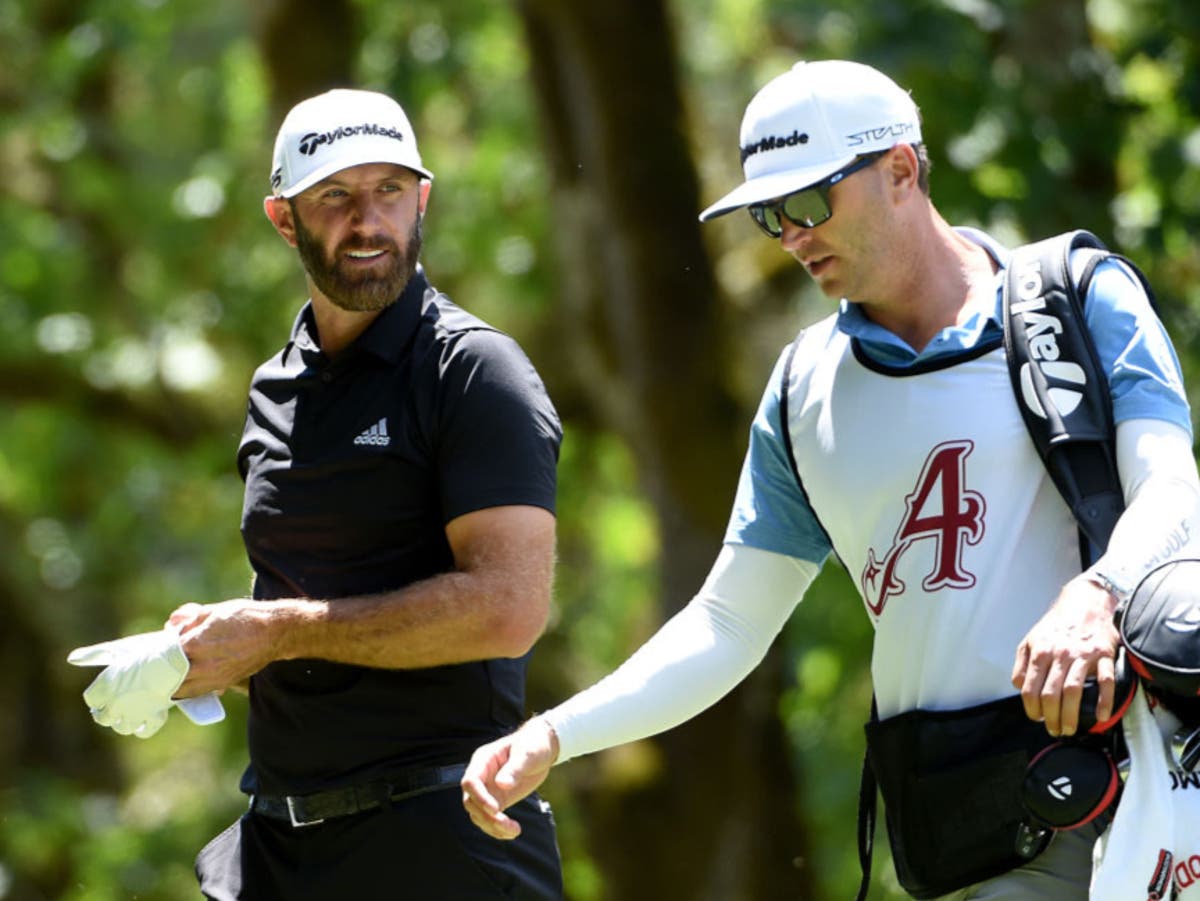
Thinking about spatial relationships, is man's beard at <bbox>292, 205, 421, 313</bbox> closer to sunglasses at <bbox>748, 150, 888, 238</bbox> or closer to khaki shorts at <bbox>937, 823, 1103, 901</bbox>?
sunglasses at <bbox>748, 150, 888, 238</bbox>

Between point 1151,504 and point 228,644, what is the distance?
5.68 feet

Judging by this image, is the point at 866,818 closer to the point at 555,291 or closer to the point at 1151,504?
the point at 1151,504

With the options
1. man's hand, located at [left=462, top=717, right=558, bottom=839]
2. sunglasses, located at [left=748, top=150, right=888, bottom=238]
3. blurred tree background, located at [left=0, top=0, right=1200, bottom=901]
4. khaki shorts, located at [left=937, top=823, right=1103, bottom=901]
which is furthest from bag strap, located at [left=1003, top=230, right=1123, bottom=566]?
blurred tree background, located at [left=0, top=0, right=1200, bottom=901]

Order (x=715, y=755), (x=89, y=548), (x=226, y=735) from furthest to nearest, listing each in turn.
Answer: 1. (x=89, y=548)
2. (x=226, y=735)
3. (x=715, y=755)

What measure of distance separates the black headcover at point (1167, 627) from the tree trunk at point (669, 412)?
7306 millimetres

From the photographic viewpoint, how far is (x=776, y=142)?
3.81 meters

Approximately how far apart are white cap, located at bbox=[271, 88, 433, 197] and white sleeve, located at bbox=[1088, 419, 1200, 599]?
1620 mm

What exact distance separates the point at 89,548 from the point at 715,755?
624cm

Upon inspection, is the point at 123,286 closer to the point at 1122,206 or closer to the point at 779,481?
the point at 1122,206

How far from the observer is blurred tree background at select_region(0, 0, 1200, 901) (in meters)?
8.99

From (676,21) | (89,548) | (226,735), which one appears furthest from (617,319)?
(89,548)

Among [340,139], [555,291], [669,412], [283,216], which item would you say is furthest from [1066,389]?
[555,291]

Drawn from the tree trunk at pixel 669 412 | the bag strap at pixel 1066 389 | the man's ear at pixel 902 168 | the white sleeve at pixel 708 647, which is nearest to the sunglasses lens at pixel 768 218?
the man's ear at pixel 902 168

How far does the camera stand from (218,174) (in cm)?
1300
